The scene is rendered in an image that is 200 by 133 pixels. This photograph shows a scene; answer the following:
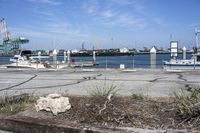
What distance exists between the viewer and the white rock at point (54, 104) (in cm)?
636

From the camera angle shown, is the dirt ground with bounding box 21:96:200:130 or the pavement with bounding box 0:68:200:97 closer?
the dirt ground with bounding box 21:96:200:130

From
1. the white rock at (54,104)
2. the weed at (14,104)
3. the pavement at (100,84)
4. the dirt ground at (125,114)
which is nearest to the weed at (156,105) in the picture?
the dirt ground at (125,114)

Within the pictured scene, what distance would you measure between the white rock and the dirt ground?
9 centimetres

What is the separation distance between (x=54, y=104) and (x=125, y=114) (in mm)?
1536

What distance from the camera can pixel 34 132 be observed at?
5.71m

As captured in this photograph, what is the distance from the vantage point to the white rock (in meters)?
6.36

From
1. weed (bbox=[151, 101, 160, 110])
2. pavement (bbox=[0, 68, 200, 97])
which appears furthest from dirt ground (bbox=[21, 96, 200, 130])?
pavement (bbox=[0, 68, 200, 97])

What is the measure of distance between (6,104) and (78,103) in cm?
168

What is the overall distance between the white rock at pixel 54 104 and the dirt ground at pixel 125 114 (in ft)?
0.31

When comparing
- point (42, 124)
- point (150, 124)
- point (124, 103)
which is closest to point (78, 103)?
point (124, 103)

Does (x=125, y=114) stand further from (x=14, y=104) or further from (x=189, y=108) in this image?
(x=14, y=104)

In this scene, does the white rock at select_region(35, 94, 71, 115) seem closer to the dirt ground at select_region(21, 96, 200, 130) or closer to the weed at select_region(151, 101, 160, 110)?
the dirt ground at select_region(21, 96, 200, 130)

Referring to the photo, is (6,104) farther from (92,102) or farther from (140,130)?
(140,130)

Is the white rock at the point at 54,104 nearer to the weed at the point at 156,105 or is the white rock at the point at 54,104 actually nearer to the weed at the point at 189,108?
the weed at the point at 156,105
